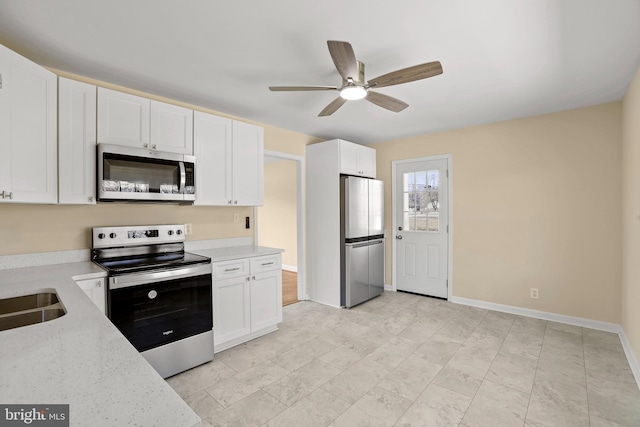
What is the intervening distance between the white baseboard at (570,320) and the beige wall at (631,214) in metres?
0.10

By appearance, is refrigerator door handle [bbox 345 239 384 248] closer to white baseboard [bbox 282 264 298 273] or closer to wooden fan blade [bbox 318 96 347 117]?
wooden fan blade [bbox 318 96 347 117]

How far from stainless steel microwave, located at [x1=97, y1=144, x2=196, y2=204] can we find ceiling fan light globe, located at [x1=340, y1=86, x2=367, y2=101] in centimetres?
148

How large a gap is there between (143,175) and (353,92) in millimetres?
1837

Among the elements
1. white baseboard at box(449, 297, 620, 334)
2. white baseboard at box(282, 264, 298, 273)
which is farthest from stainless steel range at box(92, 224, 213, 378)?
white baseboard at box(282, 264, 298, 273)

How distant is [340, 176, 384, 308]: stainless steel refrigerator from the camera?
4086 millimetres

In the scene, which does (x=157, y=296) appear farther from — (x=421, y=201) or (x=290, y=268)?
(x=290, y=268)

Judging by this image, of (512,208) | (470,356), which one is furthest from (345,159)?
(470,356)

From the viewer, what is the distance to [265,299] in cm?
318

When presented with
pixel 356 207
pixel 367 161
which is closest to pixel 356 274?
pixel 356 207

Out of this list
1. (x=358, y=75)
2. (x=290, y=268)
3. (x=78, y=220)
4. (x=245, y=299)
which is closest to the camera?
(x=358, y=75)

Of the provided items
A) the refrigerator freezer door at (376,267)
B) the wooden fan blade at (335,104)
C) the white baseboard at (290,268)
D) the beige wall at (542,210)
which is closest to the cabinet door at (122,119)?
the wooden fan blade at (335,104)

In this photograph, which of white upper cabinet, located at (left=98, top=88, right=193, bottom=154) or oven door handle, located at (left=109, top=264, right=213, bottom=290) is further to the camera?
white upper cabinet, located at (left=98, top=88, right=193, bottom=154)

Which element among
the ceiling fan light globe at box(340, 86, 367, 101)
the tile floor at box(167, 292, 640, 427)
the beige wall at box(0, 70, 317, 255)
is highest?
the ceiling fan light globe at box(340, 86, 367, 101)

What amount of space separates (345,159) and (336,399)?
9.68ft
